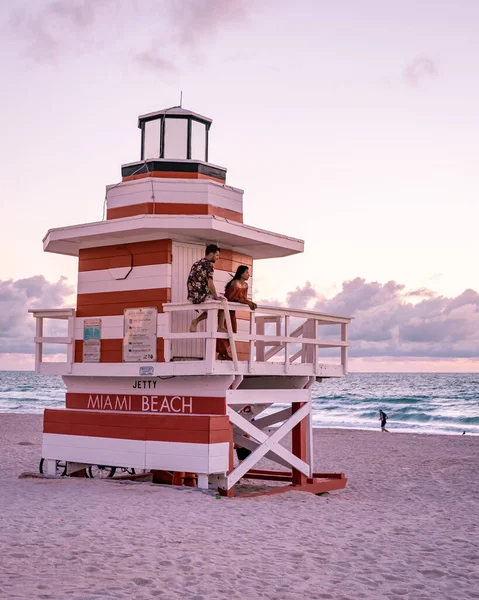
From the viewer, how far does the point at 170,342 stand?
12.4 meters

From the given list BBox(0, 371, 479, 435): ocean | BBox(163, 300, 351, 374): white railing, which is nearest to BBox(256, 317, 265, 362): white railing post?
BBox(163, 300, 351, 374): white railing

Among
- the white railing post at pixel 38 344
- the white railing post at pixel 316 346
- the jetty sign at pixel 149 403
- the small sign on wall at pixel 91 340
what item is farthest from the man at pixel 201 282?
the white railing post at pixel 38 344

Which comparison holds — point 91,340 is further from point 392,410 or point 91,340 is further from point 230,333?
point 392,410

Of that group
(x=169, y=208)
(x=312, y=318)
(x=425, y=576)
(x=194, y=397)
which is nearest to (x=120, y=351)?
(x=194, y=397)

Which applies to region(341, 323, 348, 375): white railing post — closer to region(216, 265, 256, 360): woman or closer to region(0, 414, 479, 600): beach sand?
region(0, 414, 479, 600): beach sand

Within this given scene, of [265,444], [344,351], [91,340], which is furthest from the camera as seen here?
[344,351]

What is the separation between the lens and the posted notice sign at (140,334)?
12984 mm

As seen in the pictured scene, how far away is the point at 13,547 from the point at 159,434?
180 inches

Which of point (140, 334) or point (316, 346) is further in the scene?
point (316, 346)

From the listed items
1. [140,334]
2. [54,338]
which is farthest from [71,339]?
[140,334]

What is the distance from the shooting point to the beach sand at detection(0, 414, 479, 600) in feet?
23.1

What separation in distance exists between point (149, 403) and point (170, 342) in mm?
1477

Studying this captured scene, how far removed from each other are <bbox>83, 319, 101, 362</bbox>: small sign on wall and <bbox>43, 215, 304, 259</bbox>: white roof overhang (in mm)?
1413

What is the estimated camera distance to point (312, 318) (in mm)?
13969
